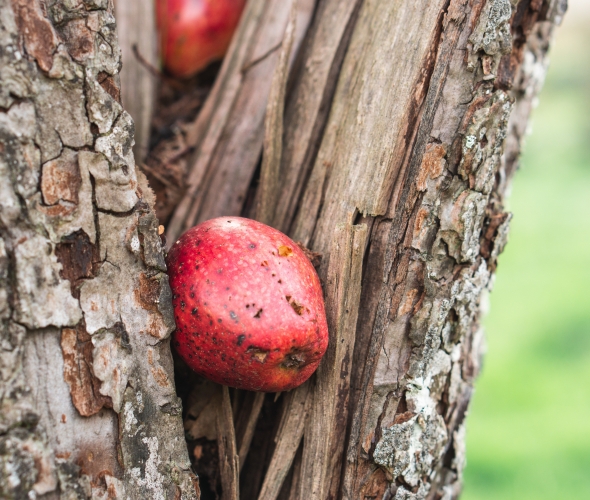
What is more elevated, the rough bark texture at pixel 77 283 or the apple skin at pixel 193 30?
the apple skin at pixel 193 30

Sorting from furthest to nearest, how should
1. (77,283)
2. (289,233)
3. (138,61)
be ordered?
(138,61)
(289,233)
(77,283)

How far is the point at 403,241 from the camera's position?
59.8 inches

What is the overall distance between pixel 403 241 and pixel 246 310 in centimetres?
47

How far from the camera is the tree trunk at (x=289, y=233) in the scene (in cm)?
120

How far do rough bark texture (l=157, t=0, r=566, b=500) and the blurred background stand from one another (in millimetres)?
829

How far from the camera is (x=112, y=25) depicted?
4.25 feet

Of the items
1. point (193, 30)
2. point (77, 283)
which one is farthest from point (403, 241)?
point (193, 30)

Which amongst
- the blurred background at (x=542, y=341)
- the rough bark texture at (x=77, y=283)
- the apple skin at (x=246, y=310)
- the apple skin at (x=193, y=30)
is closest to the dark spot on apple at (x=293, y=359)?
the apple skin at (x=246, y=310)

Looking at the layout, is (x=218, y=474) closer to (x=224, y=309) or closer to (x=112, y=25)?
(x=224, y=309)

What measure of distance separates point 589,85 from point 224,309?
6958 millimetres

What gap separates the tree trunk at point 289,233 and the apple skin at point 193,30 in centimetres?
36

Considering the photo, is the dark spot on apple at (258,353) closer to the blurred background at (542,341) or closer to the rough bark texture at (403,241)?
the rough bark texture at (403,241)

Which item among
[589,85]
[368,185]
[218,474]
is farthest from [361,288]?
[589,85]

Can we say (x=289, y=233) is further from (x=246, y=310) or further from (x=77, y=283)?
(x=77, y=283)
